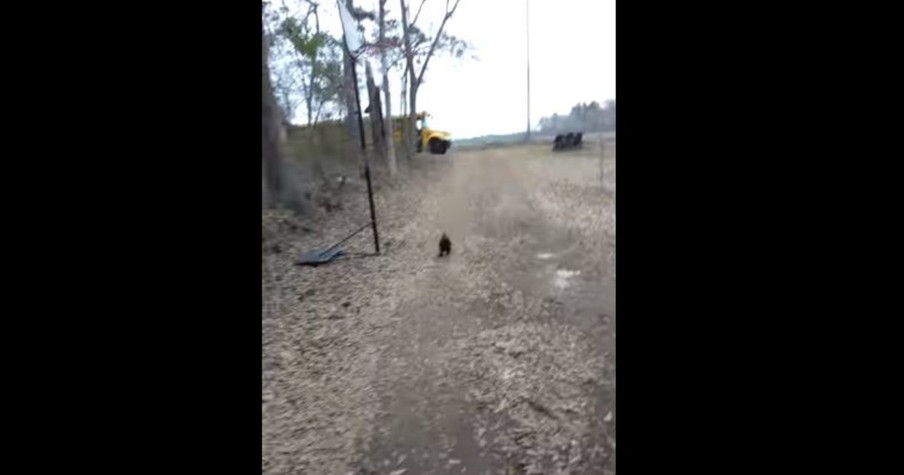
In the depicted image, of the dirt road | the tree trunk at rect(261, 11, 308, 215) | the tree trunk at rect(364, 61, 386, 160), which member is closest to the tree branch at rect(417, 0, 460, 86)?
the tree trunk at rect(364, 61, 386, 160)

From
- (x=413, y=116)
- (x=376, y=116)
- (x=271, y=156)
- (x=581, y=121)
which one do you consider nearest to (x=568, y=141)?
(x=581, y=121)

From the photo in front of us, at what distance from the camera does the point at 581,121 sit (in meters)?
1.38

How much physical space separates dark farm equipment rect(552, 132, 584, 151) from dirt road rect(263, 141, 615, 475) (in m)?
0.04

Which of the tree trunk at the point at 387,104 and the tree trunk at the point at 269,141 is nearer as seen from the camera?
the tree trunk at the point at 269,141

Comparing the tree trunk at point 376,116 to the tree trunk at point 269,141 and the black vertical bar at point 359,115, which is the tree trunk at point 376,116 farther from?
the tree trunk at point 269,141

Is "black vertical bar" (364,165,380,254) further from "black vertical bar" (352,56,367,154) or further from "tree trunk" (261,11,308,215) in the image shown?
"tree trunk" (261,11,308,215)

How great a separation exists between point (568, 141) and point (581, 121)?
98 mm

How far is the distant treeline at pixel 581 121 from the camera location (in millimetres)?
1131

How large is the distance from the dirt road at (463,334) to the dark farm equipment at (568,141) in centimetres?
4

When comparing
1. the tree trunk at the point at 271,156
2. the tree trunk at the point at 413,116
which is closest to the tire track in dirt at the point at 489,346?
the tree trunk at the point at 413,116
